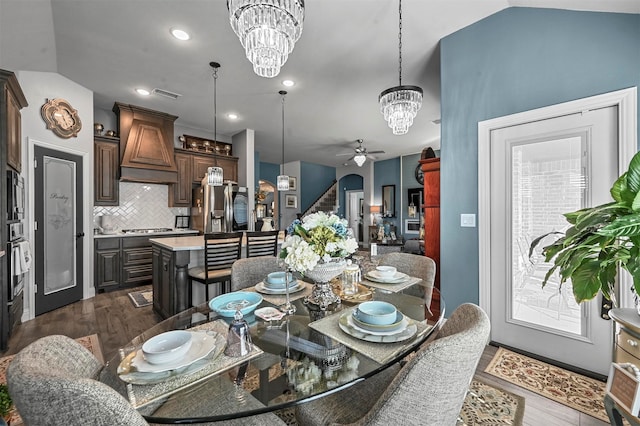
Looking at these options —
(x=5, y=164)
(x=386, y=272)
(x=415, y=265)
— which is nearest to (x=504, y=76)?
(x=415, y=265)

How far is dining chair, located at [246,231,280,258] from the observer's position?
3.03 m

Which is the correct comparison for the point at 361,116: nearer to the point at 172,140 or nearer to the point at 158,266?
the point at 172,140

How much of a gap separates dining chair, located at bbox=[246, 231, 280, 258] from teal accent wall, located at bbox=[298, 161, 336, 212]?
678 centimetres

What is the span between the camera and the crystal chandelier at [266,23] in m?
1.50

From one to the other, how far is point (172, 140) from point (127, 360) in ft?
16.7

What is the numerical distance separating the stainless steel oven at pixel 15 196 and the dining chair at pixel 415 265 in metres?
3.53

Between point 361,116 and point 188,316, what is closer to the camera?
point 188,316

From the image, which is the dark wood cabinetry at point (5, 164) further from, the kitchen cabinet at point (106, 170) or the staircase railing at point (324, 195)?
the staircase railing at point (324, 195)

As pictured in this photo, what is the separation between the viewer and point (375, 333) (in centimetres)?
109

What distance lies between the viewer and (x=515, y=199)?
2.40 meters

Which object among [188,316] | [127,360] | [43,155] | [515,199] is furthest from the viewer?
[43,155]

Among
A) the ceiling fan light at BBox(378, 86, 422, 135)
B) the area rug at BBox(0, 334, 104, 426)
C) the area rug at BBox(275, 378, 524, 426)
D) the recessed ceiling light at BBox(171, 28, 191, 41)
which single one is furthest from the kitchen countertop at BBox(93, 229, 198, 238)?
the ceiling fan light at BBox(378, 86, 422, 135)

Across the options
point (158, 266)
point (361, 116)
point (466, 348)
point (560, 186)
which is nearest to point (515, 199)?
point (560, 186)

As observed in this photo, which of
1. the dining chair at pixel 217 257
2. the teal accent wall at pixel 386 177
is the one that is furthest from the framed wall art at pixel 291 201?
the dining chair at pixel 217 257
